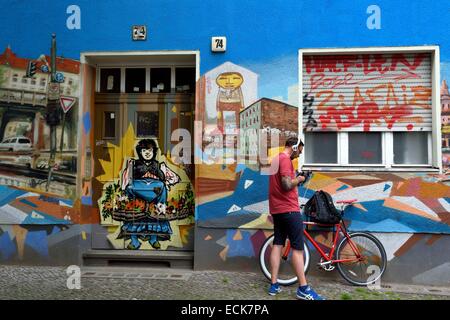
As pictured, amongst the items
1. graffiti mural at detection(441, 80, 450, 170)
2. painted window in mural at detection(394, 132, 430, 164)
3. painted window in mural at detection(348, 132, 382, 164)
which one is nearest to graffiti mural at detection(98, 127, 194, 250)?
painted window in mural at detection(348, 132, 382, 164)

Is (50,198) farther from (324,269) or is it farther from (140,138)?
(324,269)

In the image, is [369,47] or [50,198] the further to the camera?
[50,198]

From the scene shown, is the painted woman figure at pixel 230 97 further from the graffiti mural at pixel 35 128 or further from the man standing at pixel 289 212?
the graffiti mural at pixel 35 128

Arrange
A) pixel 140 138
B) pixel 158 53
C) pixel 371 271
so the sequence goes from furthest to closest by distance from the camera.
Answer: pixel 140 138 < pixel 158 53 < pixel 371 271

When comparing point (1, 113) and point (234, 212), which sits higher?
point (1, 113)

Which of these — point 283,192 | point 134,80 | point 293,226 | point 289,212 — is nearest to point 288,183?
point 283,192

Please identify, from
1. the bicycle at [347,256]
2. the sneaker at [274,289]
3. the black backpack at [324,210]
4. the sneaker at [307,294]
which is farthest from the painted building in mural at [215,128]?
the sneaker at [307,294]

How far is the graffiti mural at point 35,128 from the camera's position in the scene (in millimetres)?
6531

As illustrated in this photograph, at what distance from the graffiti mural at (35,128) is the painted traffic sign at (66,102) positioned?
0.01 metres

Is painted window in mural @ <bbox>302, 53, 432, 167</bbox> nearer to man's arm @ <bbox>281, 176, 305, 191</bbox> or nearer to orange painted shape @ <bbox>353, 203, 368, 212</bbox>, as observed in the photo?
orange painted shape @ <bbox>353, 203, 368, 212</bbox>

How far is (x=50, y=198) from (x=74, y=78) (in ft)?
5.77

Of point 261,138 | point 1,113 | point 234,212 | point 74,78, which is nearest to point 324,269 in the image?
point 234,212

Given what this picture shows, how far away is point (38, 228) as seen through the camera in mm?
6531

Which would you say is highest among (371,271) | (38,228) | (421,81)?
(421,81)
